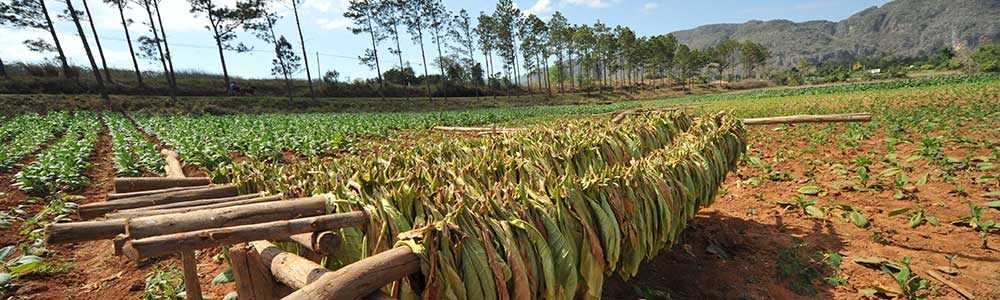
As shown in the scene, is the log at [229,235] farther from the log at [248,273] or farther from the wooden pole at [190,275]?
the wooden pole at [190,275]

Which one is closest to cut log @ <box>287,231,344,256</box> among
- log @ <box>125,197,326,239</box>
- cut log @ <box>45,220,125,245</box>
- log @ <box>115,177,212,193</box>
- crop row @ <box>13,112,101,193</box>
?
log @ <box>125,197,326,239</box>

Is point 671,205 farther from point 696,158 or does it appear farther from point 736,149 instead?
point 736,149

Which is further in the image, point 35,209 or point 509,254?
point 35,209

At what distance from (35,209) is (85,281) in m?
3.68

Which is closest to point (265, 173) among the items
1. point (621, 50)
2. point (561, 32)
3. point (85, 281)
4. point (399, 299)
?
point (399, 299)

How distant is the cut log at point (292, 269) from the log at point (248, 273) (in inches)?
2.8

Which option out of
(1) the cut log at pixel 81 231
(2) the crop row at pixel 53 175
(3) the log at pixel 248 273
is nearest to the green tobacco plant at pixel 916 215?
(3) the log at pixel 248 273

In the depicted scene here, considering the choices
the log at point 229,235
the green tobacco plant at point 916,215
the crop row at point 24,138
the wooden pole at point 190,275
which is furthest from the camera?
the crop row at point 24,138

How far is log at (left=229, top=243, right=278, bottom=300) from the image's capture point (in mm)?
1822

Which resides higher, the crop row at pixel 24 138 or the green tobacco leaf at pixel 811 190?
the crop row at pixel 24 138

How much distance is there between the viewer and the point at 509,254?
190 centimetres

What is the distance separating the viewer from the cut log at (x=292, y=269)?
172 centimetres

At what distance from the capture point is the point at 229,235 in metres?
1.72

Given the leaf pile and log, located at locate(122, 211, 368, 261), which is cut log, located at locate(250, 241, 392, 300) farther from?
the leaf pile
